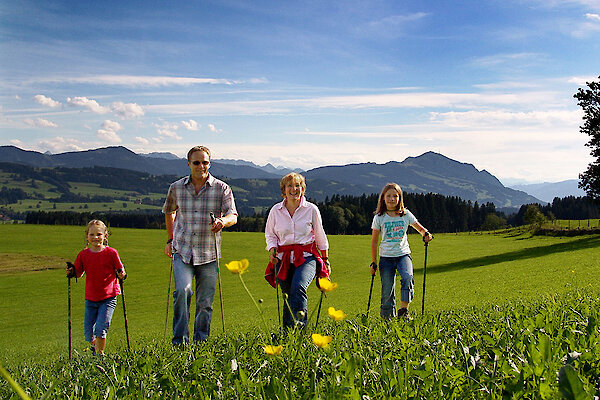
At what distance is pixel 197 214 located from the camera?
24.9 feet

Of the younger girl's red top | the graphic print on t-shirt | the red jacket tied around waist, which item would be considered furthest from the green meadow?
the graphic print on t-shirt

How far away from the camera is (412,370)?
2639 millimetres

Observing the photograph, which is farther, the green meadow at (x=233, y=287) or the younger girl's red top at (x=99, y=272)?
the green meadow at (x=233, y=287)

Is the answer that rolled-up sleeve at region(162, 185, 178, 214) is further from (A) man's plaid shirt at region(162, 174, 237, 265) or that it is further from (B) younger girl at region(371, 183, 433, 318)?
(B) younger girl at region(371, 183, 433, 318)

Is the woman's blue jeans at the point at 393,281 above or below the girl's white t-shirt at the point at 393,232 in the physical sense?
below

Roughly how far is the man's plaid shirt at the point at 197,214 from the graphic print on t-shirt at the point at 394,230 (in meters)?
2.98

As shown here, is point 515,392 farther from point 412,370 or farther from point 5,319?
point 5,319

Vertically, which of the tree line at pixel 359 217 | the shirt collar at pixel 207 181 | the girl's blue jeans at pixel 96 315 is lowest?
the tree line at pixel 359 217

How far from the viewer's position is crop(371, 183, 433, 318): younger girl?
8.85m

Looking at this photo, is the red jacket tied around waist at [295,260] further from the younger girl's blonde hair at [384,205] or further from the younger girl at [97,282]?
the younger girl at [97,282]

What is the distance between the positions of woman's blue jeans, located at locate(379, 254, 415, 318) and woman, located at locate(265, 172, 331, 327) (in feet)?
6.20

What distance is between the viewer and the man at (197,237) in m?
7.36

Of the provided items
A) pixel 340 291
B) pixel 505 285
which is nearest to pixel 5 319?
pixel 340 291

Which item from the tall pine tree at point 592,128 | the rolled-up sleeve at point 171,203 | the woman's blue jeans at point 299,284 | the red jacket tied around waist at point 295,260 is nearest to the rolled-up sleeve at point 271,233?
the red jacket tied around waist at point 295,260
